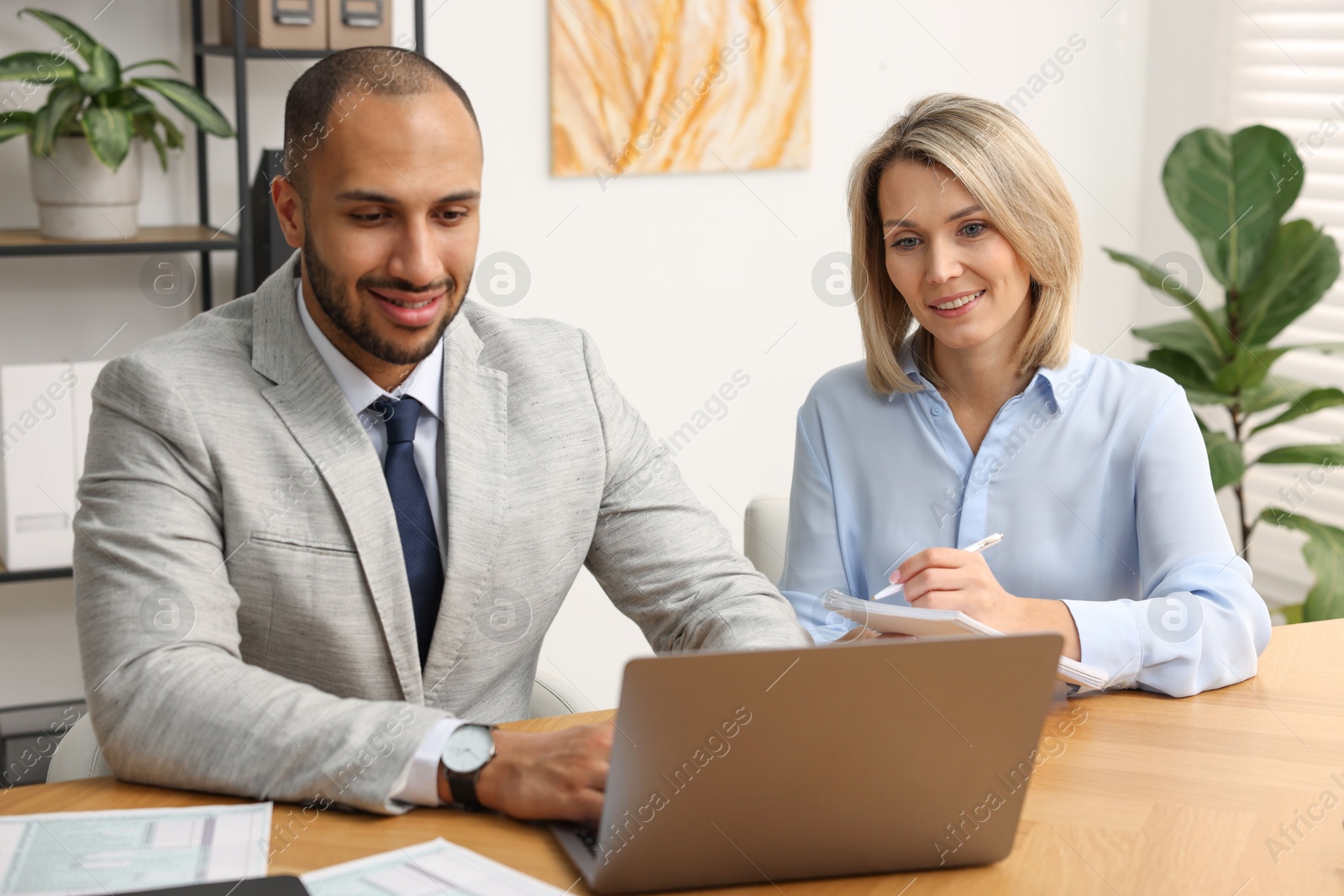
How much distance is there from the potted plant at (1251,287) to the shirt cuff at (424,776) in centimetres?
229

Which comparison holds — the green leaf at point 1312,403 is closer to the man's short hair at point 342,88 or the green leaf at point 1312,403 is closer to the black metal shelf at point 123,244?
the man's short hair at point 342,88

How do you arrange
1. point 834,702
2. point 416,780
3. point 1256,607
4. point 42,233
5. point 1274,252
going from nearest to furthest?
point 834,702 → point 416,780 → point 1256,607 → point 42,233 → point 1274,252

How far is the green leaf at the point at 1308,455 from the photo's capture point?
295cm

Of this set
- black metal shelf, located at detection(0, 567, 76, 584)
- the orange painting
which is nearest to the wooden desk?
black metal shelf, located at detection(0, 567, 76, 584)

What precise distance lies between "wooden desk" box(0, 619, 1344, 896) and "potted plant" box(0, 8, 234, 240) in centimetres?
147

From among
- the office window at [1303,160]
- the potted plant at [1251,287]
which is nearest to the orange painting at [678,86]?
the potted plant at [1251,287]

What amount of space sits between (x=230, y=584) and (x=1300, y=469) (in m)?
2.89

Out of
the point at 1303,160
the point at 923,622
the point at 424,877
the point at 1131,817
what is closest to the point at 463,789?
the point at 424,877

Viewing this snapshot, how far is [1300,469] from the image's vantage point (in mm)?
3387

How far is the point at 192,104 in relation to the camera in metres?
2.43

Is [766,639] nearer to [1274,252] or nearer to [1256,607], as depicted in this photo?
[1256,607]

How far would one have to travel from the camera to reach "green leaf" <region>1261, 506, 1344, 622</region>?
2881 millimetres

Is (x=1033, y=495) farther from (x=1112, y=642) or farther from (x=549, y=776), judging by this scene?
(x=549, y=776)

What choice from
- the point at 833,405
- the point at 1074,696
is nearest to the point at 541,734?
the point at 1074,696
